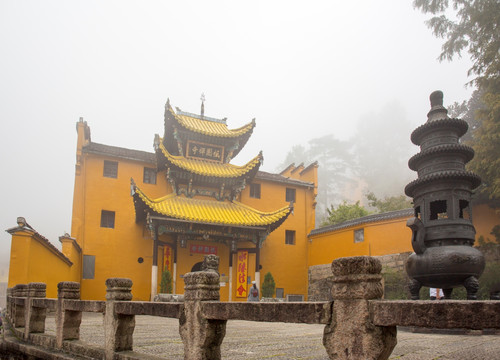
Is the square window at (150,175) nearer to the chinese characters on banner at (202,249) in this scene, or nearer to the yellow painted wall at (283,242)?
the chinese characters on banner at (202,249)

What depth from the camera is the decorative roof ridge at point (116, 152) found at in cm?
1647

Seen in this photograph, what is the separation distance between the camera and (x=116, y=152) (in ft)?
55.9

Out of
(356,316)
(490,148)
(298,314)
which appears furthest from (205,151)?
(356,316)

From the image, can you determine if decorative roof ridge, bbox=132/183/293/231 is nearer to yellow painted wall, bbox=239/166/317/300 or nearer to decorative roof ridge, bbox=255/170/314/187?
yellow painted wall, bbox=239/166/317/300

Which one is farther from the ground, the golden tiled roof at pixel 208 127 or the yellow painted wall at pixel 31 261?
the golden tiled roof at pixel 208 127

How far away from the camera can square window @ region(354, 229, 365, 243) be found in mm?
16375

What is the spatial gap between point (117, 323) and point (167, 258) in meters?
12.0

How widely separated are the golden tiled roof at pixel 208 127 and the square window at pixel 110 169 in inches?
130

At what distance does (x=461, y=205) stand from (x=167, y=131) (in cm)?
1351

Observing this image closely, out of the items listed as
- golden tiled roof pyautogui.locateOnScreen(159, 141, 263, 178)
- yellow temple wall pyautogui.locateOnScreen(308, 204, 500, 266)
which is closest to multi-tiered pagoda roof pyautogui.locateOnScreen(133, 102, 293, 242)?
golden tiled roof pyautogui.locateOnScreen(159, 141, 263, 178)

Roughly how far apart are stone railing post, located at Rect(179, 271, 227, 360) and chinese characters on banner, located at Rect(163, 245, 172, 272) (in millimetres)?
12787

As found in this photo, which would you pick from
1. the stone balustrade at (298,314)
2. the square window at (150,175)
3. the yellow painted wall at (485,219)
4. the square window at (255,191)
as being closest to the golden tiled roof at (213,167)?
the square window at (150,175)

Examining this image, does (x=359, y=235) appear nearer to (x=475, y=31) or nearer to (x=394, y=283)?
(x=394, y=283)

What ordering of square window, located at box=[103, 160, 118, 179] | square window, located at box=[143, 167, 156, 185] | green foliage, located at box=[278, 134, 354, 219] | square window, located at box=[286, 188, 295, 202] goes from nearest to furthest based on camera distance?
1. square window, located at box=[103, 160, 118, 179]
2. square window, located at box=[143, 167, 156, 185]
3. square window, located at box=[286, 188, 295, 202]
4. green foliage, located at box=[278, 134, 354, 219]
